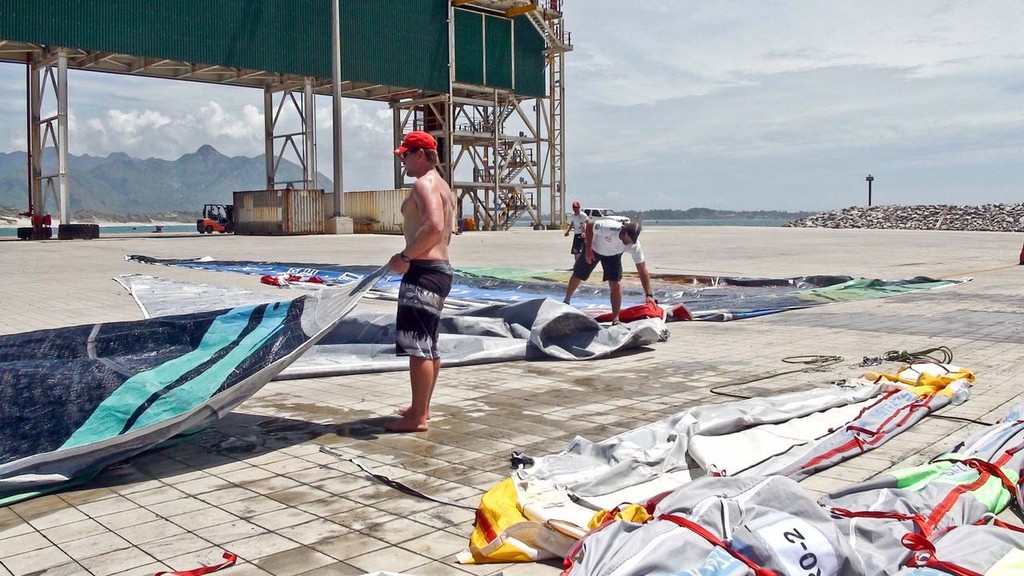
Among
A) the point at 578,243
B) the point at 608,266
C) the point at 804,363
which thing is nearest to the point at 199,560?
the point at 804,363

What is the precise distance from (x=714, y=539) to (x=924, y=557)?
0.73m

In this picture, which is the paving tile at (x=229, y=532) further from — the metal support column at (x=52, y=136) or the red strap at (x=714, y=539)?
the metal support column at (x=52, y=136)

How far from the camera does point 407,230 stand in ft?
17.6

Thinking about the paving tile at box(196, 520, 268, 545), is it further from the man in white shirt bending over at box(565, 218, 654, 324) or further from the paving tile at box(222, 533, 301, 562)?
the man in white shirt bending over at box(565, 218, 654, 324)

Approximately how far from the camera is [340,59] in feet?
127

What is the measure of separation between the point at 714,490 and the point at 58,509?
295 cm

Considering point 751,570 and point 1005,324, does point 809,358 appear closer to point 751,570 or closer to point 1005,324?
point 1005,324

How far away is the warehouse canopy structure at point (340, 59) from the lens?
33188 mm

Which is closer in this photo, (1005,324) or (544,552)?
(544,552)

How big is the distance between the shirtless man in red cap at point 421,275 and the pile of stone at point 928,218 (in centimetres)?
5498

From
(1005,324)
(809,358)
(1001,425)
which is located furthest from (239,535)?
(1005,324)

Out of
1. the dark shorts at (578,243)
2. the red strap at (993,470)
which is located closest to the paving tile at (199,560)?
the red strap at (993,470)

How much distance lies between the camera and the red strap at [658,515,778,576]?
265 centimetres

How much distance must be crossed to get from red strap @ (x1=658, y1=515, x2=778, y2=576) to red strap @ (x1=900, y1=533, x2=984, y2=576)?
1.87 feet
